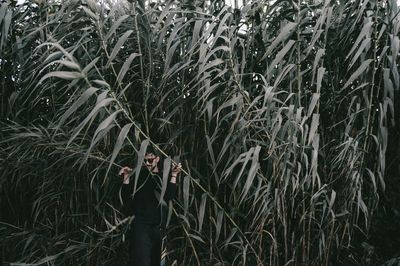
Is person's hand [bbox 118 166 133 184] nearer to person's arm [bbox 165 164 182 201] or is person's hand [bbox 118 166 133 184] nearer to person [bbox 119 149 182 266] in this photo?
person [bbox 119 149 182 266]

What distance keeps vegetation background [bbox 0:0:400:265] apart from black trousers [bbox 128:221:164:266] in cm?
10

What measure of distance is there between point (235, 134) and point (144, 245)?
0.75 m

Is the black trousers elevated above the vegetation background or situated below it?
below

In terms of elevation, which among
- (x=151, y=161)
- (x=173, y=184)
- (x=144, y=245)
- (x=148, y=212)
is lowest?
(x=144, y=245)

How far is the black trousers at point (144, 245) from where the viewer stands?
294 centimetres

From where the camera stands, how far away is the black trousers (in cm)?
294

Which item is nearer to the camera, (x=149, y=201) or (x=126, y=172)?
(x=126, y=172)

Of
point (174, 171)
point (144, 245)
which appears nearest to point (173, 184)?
point (174, 171)

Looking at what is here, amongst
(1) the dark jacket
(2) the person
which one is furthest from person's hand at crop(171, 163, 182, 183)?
(1) the dark jacket

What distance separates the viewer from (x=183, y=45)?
3.11 metres

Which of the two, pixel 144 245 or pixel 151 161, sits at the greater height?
pixel 151 161

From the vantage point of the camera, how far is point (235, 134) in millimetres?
2838

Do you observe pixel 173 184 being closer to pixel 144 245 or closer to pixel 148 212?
pixel 148 212

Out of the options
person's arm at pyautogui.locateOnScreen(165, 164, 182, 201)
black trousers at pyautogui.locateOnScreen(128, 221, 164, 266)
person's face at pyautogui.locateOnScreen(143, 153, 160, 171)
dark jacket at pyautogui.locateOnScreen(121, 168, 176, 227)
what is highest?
person's face at pyautogui.locateOnScreen(143, 153, 160, 171)
